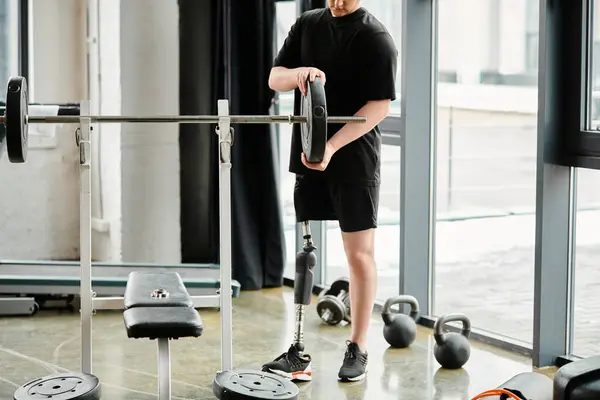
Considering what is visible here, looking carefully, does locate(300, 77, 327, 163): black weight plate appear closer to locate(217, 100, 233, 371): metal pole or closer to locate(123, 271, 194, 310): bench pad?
locate(217, 100, 233, 371): metal pole

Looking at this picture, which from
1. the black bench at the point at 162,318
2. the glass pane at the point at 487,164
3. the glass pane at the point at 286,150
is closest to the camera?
the black bench at the point at 162,318

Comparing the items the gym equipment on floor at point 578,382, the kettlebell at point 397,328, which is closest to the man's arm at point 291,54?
the kettlebell at point 397,328

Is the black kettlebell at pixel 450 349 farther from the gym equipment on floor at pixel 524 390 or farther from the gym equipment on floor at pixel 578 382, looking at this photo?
the gym equipment on floor at pixel 578 382

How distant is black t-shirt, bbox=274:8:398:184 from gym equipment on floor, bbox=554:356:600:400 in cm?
113

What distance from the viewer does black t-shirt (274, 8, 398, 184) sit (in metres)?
3.41

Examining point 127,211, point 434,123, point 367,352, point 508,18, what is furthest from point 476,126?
point 127,211

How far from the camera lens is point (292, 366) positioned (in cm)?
363

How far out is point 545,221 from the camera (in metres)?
3.72

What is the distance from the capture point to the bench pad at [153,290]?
10.1ft

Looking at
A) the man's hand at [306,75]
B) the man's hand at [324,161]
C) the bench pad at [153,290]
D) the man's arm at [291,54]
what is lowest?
the bench pad at [153,290]

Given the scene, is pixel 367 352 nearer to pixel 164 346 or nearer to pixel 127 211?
pixel 164 346

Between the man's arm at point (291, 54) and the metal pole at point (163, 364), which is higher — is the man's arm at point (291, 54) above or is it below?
above

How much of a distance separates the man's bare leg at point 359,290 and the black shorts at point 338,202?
0.17 ft

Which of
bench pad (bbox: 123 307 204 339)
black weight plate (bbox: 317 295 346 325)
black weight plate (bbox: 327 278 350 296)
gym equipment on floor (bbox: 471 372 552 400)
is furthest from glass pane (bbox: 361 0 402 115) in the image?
bench pad (bbox: 123 307 204 339)
